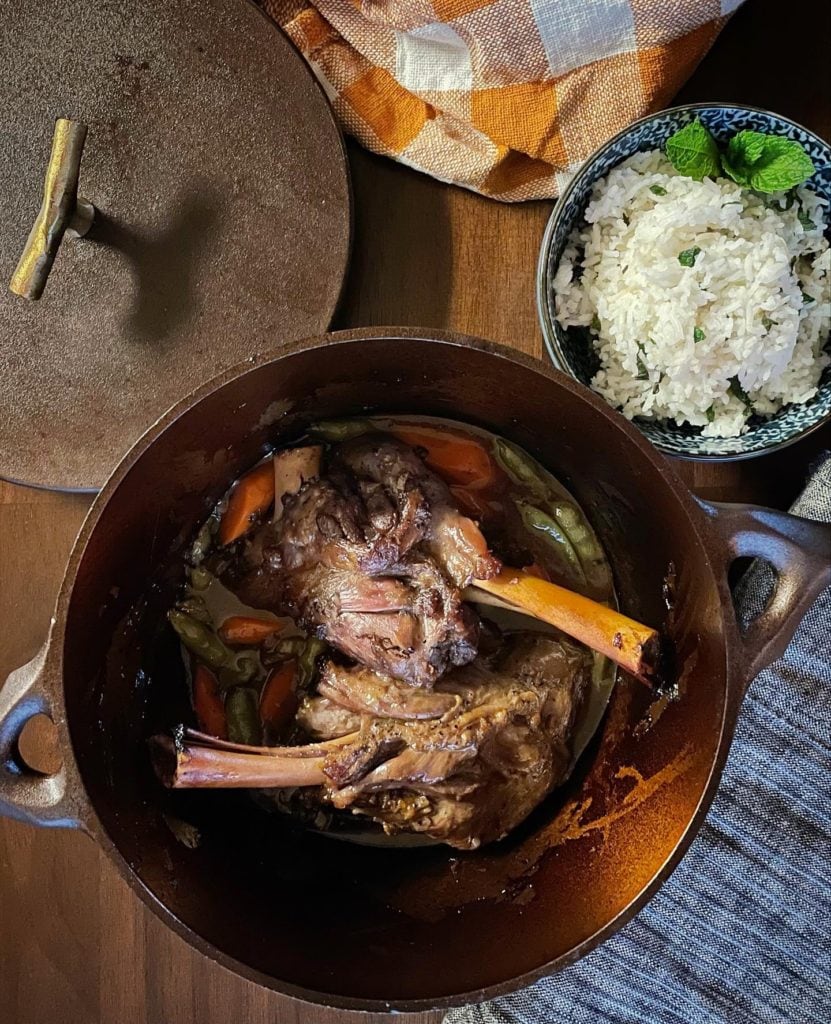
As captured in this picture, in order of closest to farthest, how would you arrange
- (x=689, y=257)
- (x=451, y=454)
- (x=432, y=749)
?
(x=432, y=749) → (x=689, y=257) → (x=451, y=454)

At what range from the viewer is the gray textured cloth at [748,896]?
149 cm

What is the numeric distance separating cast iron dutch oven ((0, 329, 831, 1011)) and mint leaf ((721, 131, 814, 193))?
1.45ft

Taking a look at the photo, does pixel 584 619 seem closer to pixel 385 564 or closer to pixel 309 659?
pixel 385 564

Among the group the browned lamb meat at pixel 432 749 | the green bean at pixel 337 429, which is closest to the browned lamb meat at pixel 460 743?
the browned lamb meat at pixel 432 749

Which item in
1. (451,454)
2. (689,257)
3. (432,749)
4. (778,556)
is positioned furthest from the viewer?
(451,454)

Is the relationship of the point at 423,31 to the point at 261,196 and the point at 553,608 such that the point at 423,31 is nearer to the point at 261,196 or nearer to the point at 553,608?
the point at 261,196

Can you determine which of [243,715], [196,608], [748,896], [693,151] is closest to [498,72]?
[693,151]

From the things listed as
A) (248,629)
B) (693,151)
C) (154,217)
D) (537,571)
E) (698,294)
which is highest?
(693,151)

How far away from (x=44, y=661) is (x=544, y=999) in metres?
0.93

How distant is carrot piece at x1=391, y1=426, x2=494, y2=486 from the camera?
4.77 feet

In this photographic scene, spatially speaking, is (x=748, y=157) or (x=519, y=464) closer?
(x=748, y=157)

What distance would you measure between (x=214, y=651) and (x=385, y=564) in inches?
12.0

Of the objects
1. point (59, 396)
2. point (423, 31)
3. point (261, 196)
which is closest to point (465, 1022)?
point (59, 396)

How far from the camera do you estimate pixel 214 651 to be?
1422mm
